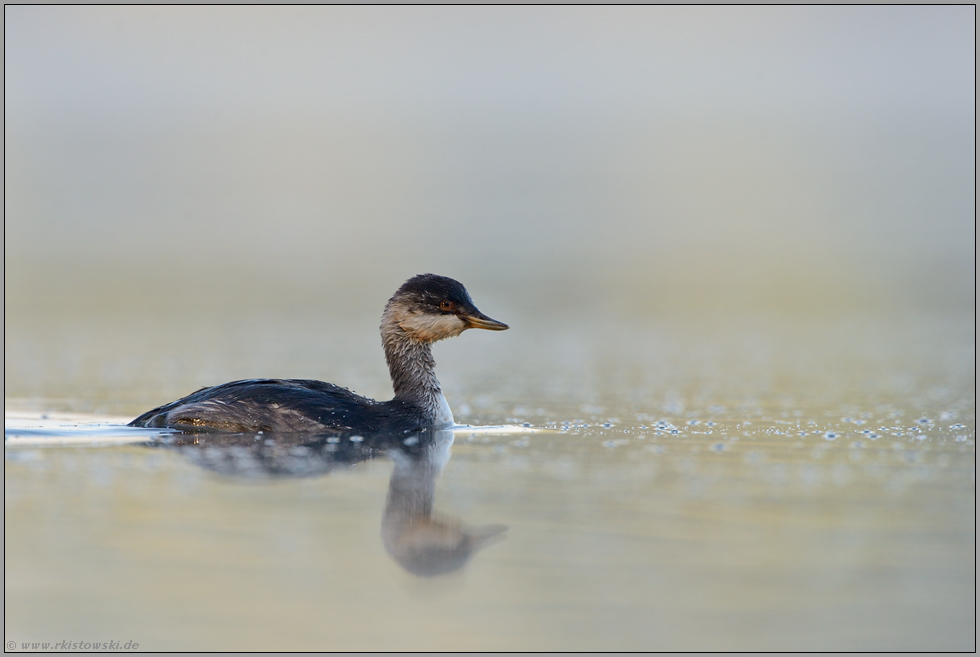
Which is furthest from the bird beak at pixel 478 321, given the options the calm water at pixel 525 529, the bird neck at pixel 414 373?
the calm water at pixel 525 529

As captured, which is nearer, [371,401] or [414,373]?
[371,401]

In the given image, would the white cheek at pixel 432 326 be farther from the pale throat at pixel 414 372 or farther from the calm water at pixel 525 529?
the calm water at pixel 525 529

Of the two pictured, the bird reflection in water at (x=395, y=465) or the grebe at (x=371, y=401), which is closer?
the bird reflection in water at (x=395, y=465)

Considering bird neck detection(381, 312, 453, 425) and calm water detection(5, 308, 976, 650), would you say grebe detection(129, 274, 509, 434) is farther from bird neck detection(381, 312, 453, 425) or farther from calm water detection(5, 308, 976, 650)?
calm water detection(5, 308, 976, 650)

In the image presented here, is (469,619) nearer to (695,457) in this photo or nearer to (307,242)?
(695,457)

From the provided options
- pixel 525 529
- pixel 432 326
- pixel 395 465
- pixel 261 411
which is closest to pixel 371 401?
pixel 432 326

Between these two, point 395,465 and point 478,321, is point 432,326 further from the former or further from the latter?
point 395,465
